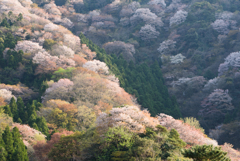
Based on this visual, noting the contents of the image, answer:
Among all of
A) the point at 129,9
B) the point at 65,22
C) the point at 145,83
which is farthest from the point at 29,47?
the point at 129,9

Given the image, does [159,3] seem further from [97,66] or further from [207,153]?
[207,153]

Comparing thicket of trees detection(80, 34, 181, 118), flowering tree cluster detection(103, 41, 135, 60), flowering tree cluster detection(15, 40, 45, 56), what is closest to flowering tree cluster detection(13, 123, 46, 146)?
thicket of trees detection(80, 34, 181, 118)

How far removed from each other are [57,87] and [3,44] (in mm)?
18798

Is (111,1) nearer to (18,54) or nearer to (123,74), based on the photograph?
(123,74)

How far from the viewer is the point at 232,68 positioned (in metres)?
61.0

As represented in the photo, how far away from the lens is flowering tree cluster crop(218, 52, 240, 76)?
59.8 metres

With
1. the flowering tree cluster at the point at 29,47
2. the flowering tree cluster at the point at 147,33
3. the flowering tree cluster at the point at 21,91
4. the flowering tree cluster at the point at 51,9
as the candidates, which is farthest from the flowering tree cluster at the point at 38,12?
the flowering tree cluster at the point at 21,91

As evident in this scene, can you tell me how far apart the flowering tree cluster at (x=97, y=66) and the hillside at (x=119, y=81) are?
0.23 metres

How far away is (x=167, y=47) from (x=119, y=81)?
87.5 feet

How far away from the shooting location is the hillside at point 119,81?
90.5 feet

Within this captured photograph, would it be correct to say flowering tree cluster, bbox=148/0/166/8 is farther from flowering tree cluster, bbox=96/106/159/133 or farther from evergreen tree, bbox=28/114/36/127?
flowering tree cluster, bbox=96/106/159/133

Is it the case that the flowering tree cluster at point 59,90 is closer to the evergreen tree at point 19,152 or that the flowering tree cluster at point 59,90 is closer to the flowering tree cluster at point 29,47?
the flowering tree cluster at point 29,47

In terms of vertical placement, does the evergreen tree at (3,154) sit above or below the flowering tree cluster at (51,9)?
below

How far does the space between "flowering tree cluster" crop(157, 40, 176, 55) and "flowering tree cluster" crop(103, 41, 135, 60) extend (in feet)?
27.5
